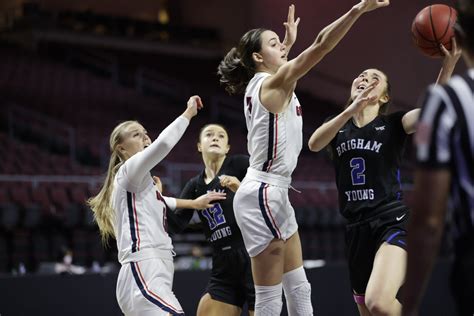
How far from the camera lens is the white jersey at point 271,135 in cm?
363

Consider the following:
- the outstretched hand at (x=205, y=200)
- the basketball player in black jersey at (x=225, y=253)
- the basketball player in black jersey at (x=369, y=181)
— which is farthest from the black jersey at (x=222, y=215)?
the basketball player in black jersey at (x=369, y=181)

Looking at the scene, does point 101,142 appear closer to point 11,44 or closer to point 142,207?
point 11,44

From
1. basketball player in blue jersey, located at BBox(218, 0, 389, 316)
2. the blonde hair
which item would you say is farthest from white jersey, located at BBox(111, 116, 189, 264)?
basketball player in blue jersey, located at BBox(218, 0, 389, 316)

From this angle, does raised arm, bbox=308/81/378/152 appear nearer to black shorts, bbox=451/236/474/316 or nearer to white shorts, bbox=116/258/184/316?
white shorts, bbox=116/258/184/316

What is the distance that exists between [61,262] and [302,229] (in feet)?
14.4

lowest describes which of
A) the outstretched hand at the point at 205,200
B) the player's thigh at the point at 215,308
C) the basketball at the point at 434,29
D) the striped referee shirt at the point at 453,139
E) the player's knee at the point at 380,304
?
the player's thigh at the point at 215,308

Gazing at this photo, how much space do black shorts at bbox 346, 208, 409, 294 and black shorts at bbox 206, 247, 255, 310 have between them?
78 centimetres

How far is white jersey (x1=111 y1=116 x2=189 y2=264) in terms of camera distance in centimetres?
383

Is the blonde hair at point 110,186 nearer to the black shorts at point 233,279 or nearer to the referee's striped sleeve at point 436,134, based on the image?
the black shorts at point 233,279

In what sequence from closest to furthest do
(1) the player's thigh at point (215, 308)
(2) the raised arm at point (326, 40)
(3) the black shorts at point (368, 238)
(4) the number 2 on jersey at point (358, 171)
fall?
(2) the raised arm at point (326, 40) < (3) the black shorts at point (368, 238) < (4) the number 2 on jersey at point (358, 171) < (1) the player's thigh at point (215, 308)

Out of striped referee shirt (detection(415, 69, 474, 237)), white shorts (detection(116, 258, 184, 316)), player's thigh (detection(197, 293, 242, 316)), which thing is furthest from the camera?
player's thigh (detection(197, 293, 242, 316))

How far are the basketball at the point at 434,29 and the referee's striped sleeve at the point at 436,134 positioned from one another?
2432 mm

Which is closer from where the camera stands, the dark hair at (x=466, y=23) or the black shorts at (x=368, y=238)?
the dark hair at (x=466, y=23)

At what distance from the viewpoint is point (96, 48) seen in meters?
21.4
